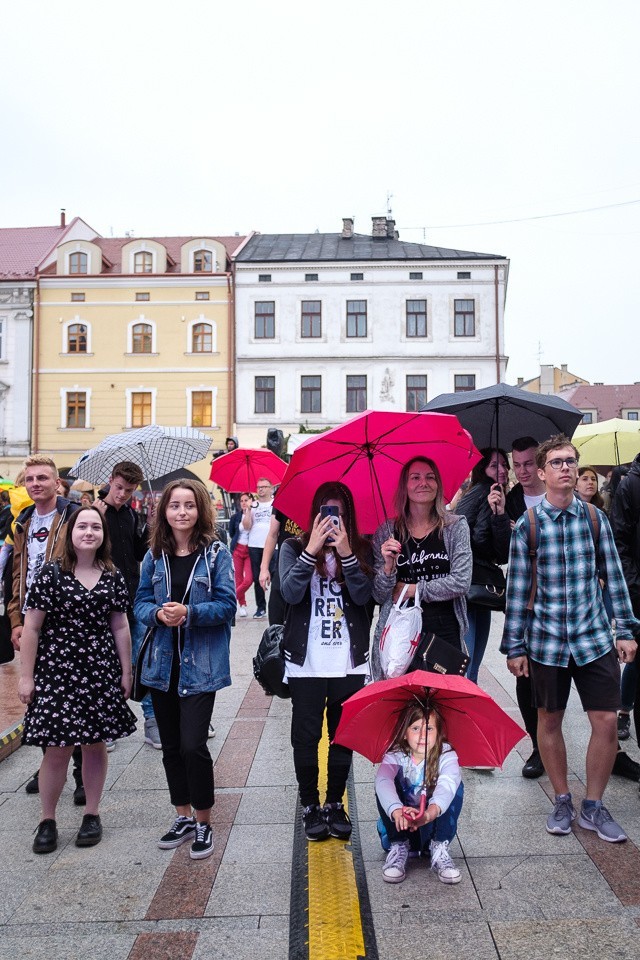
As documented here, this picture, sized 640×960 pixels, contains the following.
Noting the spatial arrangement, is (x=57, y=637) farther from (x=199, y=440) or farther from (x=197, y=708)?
(x=199, y=440)

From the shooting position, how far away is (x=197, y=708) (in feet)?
13.8

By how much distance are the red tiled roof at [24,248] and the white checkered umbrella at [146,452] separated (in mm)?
35895

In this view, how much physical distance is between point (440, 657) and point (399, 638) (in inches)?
8.9

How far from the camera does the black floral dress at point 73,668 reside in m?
4.30

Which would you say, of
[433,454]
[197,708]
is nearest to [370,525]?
[433,454]

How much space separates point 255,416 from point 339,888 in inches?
1422

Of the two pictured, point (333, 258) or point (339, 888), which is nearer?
point (339, 888)

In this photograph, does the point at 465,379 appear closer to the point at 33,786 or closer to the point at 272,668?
the point at 272,668

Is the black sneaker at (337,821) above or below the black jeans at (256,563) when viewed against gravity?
below

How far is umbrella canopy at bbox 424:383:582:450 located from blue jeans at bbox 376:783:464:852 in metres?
2.85

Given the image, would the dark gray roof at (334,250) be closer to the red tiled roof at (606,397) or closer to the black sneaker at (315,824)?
the red tiled roof at (606,397)

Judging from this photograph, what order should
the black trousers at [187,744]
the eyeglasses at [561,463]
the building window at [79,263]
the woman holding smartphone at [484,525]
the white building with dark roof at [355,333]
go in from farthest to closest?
the building window at [79,263], the white building with dark roof at [355,333], the woman holding smartphone at [484,525], the eyeglasses at [561,463], the black trousers at [187,744]

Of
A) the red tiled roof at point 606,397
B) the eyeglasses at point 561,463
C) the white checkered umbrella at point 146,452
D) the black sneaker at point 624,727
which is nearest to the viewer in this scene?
the eyeglasses at point 561,463

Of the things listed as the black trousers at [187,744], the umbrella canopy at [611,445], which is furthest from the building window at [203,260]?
the black trousers at [187,744]
